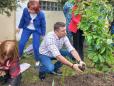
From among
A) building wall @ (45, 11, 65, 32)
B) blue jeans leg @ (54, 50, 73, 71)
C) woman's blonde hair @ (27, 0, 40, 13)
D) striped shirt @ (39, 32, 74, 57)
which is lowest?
building wall @ (45, 11, 65, 32)

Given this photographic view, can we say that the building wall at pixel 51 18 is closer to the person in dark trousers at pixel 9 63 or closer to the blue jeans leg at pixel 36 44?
the blue jeans leg at pixel 36 44

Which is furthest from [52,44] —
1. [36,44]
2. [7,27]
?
[7,27]


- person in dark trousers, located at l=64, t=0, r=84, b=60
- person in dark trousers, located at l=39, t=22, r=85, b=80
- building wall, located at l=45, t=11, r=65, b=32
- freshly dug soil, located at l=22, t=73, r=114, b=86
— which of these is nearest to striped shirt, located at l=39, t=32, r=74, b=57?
person in dark trousers, located at l=39, t=22, r=85, b=80

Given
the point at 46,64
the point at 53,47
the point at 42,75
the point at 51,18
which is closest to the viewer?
the point at 53,47

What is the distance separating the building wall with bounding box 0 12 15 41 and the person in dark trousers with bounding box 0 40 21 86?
7.21 metres

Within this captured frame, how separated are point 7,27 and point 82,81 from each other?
708cm

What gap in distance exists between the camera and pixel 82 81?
6.61 metres

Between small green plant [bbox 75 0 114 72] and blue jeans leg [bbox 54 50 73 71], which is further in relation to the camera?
blue jeans leg [bbox 54 50 73 71]

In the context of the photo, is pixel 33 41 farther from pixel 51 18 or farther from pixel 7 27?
pixel 51 18

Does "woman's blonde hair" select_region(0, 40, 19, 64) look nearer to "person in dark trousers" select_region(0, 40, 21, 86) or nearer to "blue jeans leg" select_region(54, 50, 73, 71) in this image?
"person in dark trousers" select_region(0, 40, 21, 86)

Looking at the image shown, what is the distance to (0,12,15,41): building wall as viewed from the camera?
1320 centimetres

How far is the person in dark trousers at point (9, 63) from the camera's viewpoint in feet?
18.9

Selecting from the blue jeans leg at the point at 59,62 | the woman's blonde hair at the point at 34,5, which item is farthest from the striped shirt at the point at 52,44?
the woman's blonde hair at the point at 34,5

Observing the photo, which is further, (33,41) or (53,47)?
(33,41)
